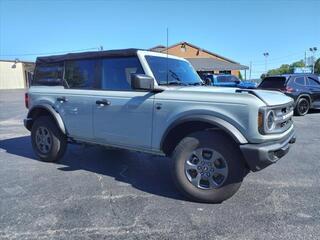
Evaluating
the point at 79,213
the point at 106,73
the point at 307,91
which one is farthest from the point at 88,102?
the point at 307,91

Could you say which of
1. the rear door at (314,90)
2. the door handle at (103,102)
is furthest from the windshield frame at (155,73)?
the rear door at (314,90)

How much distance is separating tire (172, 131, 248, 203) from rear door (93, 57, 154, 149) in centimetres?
63

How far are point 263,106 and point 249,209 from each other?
125 cm

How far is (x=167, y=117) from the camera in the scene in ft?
15.8

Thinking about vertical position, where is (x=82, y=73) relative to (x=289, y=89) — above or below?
above

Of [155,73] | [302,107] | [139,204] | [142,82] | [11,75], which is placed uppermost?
[11,75]

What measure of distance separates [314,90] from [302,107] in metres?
0.95

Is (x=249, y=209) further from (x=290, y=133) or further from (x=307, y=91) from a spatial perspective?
(x=307, y=91)

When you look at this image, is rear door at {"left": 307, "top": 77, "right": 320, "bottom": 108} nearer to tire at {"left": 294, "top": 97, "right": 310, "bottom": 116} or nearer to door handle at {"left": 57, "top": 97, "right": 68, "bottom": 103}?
tire at {"left": 294, "top": 97, "right": 310, "bottom": 116}

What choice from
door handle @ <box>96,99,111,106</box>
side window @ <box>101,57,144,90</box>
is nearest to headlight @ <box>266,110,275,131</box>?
side window @ <box>101,57,144,90</box>

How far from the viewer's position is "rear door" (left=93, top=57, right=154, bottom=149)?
5102 millimetres

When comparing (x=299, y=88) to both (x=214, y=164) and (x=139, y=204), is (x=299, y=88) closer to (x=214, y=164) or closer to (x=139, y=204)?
(x=214, y=164)

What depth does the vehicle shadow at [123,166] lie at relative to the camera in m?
5.30

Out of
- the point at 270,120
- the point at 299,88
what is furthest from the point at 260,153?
the point at 299,88
